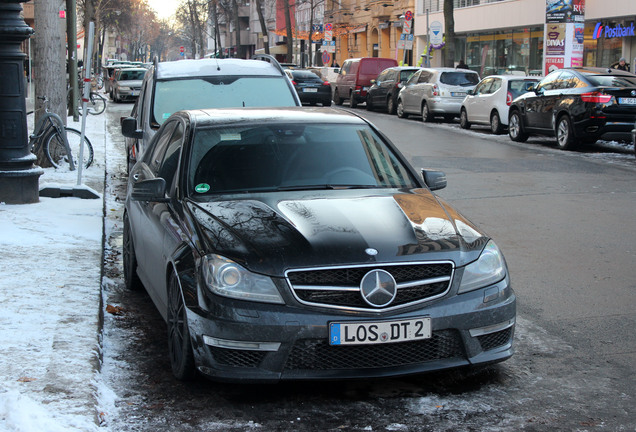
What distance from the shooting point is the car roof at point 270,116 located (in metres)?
5.98

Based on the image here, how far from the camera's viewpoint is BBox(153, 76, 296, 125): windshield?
9.93 m

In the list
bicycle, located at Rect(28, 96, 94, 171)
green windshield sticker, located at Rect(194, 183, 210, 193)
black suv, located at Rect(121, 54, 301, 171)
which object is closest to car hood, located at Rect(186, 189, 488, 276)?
green windshield sticker, located at Rect(194, 183, 210, 193)

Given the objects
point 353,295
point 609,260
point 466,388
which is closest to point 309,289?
point 353,295

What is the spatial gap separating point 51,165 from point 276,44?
8913 centimetres

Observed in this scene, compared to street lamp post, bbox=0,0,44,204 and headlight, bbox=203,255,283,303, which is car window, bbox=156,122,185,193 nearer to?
headlight, bbox=203,255,283,303

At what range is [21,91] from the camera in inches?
403

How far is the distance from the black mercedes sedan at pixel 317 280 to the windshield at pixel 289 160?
0.02m

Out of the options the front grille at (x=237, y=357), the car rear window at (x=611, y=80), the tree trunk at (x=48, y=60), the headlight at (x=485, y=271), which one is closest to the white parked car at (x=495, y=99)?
the car rear window at (x=611, y=80)

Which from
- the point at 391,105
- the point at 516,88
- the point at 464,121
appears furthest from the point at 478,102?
the point at 391,105

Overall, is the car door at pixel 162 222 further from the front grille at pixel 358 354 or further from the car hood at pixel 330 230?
the front grille at pixel 358 354

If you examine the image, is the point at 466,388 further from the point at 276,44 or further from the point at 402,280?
the point at 276,44

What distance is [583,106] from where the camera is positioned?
1841 cm

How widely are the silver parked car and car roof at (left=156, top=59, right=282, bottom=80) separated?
17.7 meters

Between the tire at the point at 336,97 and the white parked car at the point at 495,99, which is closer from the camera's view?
the white parked car at the point at 495,99
